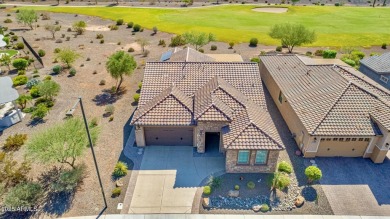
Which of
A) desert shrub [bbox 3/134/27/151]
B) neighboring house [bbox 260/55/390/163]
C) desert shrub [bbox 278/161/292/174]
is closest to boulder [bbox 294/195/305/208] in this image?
desert shrub [bbox 278/161/292/174]

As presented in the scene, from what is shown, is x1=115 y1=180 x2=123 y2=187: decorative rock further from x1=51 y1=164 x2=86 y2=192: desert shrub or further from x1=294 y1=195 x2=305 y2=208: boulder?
x1=294 y1=195 x2=305 y2=208: boulder

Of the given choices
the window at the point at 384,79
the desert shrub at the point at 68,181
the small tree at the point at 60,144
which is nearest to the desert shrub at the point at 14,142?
the small tree at the point at 60,144

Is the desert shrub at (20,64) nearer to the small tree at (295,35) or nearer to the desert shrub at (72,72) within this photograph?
the desert shrub at (72,72)

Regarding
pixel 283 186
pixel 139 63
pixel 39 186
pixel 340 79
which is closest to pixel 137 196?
pixel 39 186

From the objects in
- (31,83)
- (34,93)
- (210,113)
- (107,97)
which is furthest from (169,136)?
(31,83)

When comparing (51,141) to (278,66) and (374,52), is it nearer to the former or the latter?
(278,66)

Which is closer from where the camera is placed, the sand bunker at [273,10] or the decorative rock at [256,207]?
the decorative rock at [256,207]
